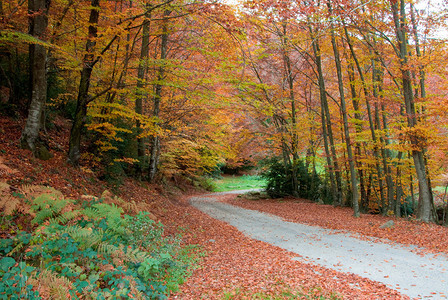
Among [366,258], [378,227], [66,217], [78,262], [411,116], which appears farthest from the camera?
[411,116]

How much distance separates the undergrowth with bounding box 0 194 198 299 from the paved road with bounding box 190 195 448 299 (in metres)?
3.04

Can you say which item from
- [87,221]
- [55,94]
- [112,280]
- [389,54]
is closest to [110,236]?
[87,221]

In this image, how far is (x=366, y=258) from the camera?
5930mm

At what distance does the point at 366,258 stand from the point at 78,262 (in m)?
5.40

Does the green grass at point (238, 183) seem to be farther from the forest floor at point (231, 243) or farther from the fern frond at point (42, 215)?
the fern frond at point (42, 215)

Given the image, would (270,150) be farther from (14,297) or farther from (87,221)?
(14,297)

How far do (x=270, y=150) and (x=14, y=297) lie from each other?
17527mm

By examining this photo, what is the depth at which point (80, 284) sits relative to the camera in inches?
121

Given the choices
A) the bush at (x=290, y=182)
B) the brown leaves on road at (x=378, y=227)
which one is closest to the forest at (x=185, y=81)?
the bush at (x=290, y=182)

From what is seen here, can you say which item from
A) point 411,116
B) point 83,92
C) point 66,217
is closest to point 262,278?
point 66,217

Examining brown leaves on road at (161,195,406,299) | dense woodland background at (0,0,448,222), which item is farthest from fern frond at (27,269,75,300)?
dense woodland background at (0,0,448,222)

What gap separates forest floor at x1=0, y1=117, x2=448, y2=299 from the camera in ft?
13.8

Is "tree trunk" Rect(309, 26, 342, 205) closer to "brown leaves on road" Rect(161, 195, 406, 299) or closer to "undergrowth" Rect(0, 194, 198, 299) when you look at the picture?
"brown leaves on road" Rect(161, 195, 406, 299)

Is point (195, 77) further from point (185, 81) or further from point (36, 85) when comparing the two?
point (36, 85)
